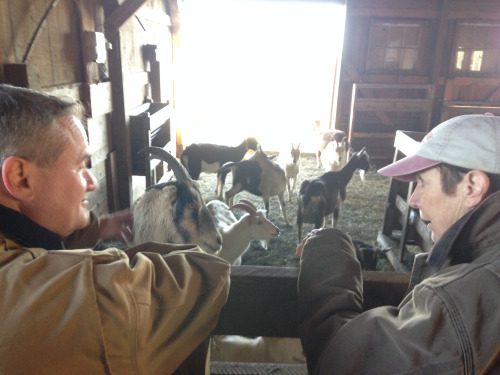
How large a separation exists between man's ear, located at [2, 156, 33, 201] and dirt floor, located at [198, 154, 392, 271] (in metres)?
3.98

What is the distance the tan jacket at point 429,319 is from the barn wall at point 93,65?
91.2 inches

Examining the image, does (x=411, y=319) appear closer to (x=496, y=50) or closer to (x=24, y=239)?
(x=24, y=239)

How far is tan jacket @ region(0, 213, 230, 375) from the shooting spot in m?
0.71

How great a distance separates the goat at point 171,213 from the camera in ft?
8.27

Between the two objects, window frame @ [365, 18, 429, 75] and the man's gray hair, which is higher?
window frame @ [365, 18, 429, 75]

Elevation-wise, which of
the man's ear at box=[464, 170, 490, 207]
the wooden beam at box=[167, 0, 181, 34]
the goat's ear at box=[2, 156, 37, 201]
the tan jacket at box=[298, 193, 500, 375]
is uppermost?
the wooden beam at box=[167, 0, 181, 34]

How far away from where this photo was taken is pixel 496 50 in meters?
10.7

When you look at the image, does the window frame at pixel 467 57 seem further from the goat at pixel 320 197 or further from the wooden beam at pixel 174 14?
the wooden beam at pixel 174 14

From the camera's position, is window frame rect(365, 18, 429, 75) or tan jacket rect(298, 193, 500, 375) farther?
window frame rect(365, 18, 429, 75)

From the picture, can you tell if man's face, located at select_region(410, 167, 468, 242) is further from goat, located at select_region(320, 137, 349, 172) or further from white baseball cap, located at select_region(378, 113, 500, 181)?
goat, located at select_region(320, 137, 349, 172)

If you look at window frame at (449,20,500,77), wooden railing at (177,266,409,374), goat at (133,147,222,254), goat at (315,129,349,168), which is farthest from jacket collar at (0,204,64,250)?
window frame at (449,20,500,77)

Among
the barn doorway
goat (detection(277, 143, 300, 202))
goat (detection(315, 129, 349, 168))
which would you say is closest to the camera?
goat (detection(277, 143, 300, 202))

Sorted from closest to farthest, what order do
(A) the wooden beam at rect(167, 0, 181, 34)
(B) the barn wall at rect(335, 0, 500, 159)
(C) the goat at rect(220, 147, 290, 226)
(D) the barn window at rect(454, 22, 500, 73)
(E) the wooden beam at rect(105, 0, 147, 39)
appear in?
(E) the wooden beam at rect(105, 0, 147, 39) < (C) the goat at rect(220, 147, 290, 226) < (A) the wooden beam at rect(167, 0, 181, 34) < (B) the barn wall at rect(335, 0, 500, 159) < (D) the barn window at rect(454, 22, 500, 73)

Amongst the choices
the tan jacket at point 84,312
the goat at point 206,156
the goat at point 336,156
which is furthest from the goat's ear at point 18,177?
the goat at point 336,156
